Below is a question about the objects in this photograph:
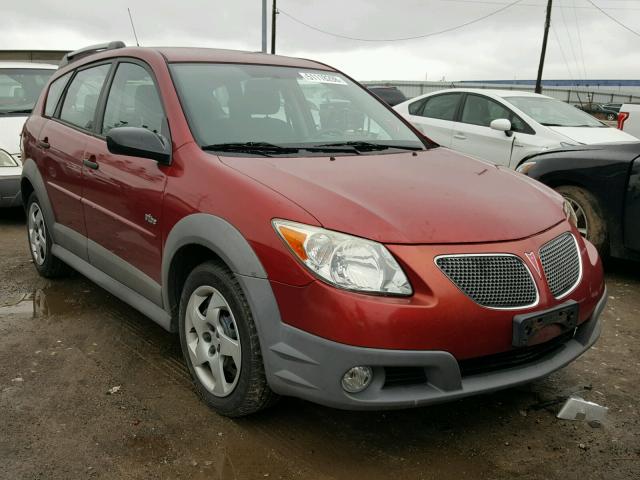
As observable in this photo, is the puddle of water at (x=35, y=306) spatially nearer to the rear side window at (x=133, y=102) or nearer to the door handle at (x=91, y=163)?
the door handle at (x=91, y=163)

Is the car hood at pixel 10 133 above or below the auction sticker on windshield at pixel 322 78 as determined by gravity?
below

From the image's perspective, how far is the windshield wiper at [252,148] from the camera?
2996 millimetres

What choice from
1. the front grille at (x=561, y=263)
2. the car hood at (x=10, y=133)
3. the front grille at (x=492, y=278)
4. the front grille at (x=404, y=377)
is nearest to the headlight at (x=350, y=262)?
the front grille at (x=492, y=278)

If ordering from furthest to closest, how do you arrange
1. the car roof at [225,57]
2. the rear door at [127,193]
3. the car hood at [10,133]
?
1. the car hood at [10,133]
2. the car roof at [225,57]
3. the rear door at [127,193]

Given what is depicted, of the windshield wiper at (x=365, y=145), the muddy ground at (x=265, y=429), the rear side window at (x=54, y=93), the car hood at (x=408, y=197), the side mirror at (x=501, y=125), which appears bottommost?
the muddy ground at (x=265, y=429)

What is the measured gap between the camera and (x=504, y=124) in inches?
304

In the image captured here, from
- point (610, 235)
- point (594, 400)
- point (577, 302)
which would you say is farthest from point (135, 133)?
point (610, 235)

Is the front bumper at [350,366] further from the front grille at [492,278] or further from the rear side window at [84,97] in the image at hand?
the rear side window at [84,97]

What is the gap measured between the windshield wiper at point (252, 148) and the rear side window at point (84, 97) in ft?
4.31

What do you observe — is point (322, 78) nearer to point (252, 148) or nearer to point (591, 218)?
point (252, 148)

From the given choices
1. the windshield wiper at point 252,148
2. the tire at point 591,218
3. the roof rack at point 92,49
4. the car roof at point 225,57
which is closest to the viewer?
the windshield wiper at point 252,148

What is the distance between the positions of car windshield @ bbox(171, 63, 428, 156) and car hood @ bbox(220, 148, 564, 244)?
0.76 ft

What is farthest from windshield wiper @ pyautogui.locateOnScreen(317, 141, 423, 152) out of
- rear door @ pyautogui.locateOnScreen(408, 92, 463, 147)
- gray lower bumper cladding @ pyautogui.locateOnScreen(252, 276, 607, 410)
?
rear door @ pyautogui.locateOnScreen(408, 92, 463, 147)

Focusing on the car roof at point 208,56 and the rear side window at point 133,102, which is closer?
the rear side window at point 133,102
